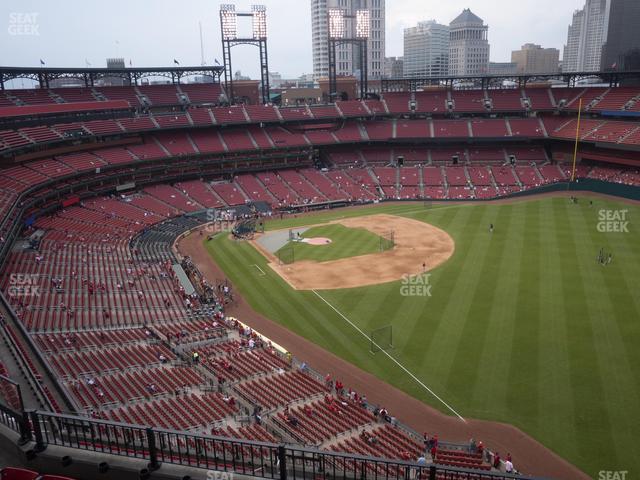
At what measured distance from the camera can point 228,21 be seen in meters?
85.4

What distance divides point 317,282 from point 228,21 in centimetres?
6235

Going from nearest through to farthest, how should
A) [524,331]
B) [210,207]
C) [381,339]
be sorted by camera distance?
[524,331], [381,339], [210,207]

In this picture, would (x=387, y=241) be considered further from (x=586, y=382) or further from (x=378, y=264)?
(x=586, y=382)

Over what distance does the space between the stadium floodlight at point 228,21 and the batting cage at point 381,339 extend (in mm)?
69404

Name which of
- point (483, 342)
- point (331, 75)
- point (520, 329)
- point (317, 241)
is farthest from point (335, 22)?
point (483, 342)

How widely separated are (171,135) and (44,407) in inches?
2659

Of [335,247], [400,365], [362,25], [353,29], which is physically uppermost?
[353,29]

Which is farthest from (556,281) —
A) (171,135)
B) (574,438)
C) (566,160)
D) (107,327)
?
(171,135)

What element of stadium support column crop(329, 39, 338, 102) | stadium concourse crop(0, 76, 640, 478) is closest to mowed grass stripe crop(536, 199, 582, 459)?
stadium concourse crop(0, 76, 640, 478)

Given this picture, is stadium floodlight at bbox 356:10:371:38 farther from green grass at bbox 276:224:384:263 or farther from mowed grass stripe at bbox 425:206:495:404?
mowed grass stripe at bbox 425:206:495:404

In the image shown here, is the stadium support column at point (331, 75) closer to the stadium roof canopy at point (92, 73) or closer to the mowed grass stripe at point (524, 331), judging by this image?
the stadium roof canopy at point (92, 73)

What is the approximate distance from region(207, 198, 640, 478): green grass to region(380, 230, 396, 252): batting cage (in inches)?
265

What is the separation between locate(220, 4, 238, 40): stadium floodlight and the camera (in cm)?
8444

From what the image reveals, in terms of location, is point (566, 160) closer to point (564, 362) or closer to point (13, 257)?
point (564, 362)
